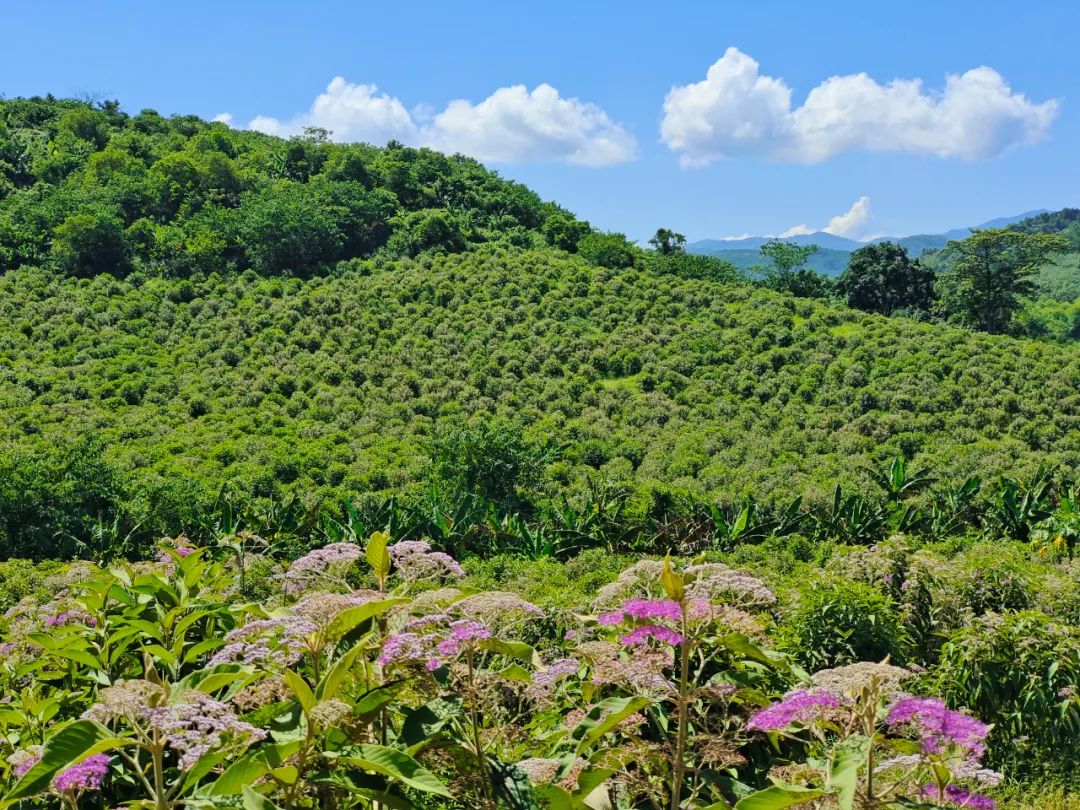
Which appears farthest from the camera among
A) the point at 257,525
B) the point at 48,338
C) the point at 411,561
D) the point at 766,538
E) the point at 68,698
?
the point at 48,338

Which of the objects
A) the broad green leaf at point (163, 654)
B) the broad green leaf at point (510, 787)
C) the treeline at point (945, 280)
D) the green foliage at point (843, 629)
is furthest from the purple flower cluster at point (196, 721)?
the treeline at point (945, 280)

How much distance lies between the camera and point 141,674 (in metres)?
3.46

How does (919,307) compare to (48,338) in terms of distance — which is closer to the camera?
(48,338)

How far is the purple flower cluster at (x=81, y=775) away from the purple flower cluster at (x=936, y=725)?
2.47 metres

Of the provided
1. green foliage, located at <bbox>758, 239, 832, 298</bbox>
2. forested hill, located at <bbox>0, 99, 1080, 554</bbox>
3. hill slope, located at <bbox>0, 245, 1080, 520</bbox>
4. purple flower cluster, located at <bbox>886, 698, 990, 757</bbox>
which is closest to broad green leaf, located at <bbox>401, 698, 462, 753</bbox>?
purple flower cluster, located at <bbox>886, 698, 990, 757</bbox>

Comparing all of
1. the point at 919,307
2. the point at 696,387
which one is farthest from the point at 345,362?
the point at 919,307

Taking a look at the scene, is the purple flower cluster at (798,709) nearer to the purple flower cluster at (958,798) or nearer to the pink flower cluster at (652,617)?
the pink flower cluster at (652,617)

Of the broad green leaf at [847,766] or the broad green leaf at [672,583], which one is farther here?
the broad green leaf at [672,583]

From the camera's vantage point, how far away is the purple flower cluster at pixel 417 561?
3.40 metres

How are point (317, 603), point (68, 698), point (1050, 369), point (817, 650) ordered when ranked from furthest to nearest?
point (1050, 369) < point (817, 650) < point (68, 698) < point (317, 603)

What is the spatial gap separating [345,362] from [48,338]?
1217 centimetres

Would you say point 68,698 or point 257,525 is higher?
point 68,698

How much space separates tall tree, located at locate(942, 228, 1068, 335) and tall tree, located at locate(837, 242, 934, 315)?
4.11 metres

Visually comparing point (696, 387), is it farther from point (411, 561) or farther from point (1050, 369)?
point (411, 561)
